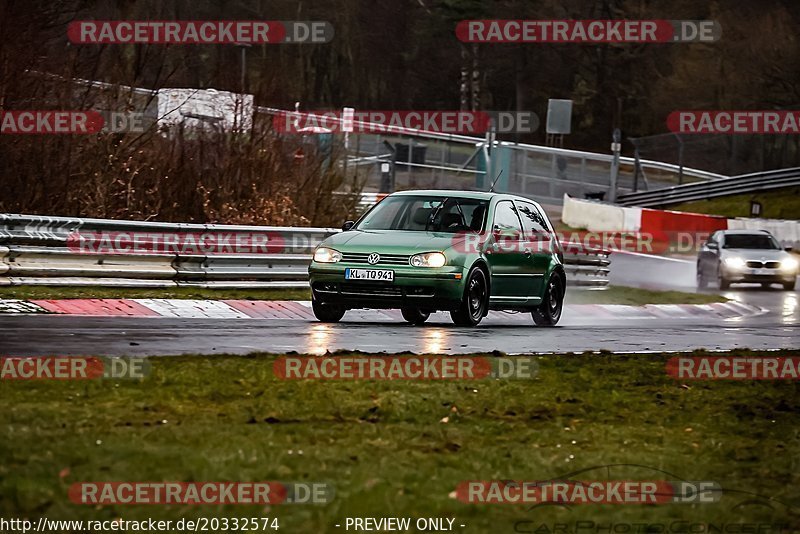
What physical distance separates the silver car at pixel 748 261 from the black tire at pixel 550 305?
36.5ft

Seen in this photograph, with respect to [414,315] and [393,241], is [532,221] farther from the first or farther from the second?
[393,241]

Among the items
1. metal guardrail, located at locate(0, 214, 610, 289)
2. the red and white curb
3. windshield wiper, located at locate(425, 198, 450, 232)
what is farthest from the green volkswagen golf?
metal guardrail, located at locate(0, 214, 610, 289)

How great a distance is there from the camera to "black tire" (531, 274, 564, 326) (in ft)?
57.9

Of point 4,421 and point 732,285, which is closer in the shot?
point 4,421

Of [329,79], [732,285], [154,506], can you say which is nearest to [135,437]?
[154,506]

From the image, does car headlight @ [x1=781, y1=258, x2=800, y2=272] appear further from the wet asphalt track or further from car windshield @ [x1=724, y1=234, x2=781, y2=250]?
the wet asphalt track

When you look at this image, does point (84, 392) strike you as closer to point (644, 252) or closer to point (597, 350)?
point (597, 350)

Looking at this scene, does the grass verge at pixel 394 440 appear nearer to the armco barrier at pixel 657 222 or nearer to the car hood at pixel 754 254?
the car hood at pixel 754 254

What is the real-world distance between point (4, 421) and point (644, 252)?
112 ft

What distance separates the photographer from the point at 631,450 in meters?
7.36

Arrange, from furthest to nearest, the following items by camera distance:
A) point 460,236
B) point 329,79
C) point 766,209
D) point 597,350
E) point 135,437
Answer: point 329,79
point 766,209
point 460,236
point 597,350
point 135,437

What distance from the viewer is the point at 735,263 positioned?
28.3m

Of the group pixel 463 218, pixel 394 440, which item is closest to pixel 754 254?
pixel 463 218

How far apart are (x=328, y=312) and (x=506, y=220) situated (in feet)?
7.79
